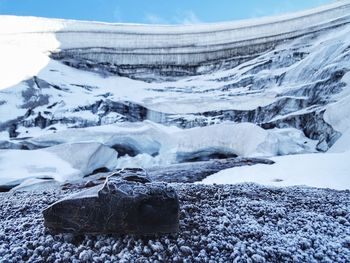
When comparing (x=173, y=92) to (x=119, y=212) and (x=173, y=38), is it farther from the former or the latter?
(x=119, y=212)

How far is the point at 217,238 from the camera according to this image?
Answer: 4.41m

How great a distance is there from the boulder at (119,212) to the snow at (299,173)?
507 cm

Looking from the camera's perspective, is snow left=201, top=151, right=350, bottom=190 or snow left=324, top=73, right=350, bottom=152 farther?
snow left=324, top=73, right=350, bottom=152

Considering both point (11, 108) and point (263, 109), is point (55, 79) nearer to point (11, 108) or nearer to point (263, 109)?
point (11, 108)

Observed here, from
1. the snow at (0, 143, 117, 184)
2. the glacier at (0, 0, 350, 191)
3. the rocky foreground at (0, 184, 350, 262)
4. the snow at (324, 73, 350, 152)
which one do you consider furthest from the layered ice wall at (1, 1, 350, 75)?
the rocky foreground at (0, 184, 350, 262)

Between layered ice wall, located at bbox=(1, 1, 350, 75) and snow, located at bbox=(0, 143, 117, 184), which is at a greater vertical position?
layered ice wall, located at bbox=(1, 1, 350, 75)

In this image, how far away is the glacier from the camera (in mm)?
18406

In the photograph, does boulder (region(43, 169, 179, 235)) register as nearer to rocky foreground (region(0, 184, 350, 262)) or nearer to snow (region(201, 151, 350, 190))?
rocky foreground (region(0, 184, 350, 262))

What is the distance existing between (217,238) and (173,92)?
2780 cm

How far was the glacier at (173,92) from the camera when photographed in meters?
18.4

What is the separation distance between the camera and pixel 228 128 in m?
19.3

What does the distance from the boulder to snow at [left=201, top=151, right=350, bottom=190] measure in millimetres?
5071

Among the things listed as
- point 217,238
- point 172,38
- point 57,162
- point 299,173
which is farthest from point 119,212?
point 172,38

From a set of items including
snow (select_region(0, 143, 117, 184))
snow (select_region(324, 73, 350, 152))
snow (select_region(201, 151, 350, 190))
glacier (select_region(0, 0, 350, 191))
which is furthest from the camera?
glacier (select_region(0, 0, 350, 191))
